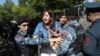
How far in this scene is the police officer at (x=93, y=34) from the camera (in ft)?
14.4

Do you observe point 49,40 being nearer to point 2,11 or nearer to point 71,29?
point 71,29

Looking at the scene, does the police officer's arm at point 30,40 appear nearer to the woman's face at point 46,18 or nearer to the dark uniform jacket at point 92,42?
the woman's face at point 46,18

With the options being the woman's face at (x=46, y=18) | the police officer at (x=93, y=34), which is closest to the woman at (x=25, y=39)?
the woman's face at (x=46, y=18)

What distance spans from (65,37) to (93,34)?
819 millimetres

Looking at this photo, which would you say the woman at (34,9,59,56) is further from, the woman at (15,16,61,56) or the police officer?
the police officer

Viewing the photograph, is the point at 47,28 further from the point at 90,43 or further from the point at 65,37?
the point at 90,43

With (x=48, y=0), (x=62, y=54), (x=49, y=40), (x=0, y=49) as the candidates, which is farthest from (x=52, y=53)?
(x=48, y=0)

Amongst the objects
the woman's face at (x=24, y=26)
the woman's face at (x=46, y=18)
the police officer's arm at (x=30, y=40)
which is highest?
the woman's face at (x=46, y=18)

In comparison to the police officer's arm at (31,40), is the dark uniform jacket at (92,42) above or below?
above

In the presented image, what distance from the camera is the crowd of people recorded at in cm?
→ 445

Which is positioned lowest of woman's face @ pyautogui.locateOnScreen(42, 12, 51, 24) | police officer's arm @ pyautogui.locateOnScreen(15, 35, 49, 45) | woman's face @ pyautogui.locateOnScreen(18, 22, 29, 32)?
police officer's arm @ pyautogui.locateOnScreen(15, 35, 49, 45)

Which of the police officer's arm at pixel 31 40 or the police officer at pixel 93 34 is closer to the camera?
the police officer at pixel 93 34

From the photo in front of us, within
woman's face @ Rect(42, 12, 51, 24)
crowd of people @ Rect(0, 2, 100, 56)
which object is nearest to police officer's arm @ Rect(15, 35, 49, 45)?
crowd of people @ Rect(0, 2, 100, 56)

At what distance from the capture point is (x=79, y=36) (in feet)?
16.4
